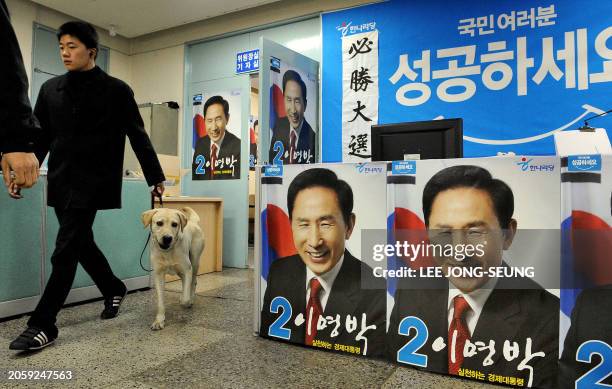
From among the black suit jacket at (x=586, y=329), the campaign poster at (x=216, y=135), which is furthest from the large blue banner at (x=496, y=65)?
the black suit jacket at (x=586, y=329)

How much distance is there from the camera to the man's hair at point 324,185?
6.21 feet

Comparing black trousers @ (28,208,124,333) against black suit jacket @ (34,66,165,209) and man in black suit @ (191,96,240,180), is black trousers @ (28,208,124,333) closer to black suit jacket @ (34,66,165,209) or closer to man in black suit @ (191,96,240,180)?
black suit jacket @ (34,66,165,209)

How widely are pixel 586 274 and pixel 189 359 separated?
1598 mm

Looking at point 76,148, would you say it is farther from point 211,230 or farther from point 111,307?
point 211,230

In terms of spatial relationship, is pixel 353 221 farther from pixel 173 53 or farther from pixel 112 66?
pixel 112 66

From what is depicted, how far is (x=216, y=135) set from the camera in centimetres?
487

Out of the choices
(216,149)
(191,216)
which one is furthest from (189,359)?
(216,149)

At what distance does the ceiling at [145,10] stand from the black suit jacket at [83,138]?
266 centimetres

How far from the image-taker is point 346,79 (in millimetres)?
4109

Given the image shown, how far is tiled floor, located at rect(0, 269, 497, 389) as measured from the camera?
1609mm

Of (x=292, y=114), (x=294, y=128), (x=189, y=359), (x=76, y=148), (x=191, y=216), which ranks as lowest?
(x=189, y=359)

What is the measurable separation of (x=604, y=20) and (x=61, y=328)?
416 centimetres

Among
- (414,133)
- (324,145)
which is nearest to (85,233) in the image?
(414,133)

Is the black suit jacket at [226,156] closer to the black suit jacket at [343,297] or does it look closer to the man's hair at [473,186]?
the black suit jacket at [343,297]
